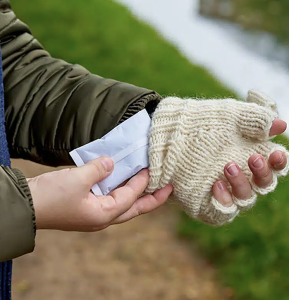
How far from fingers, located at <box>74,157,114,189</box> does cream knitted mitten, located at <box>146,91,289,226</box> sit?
116 mm

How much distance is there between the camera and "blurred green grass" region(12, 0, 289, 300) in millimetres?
2043

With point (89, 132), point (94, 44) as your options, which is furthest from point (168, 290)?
point (94, 44)

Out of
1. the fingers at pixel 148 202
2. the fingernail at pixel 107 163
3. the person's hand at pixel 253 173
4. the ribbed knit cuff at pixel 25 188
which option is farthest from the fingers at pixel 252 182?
the ribbed knit cuff at pixel 25 188

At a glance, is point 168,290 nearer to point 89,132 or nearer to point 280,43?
point 89,132

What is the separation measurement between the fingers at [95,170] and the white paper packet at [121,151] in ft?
0.16

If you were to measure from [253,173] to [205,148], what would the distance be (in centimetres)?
12

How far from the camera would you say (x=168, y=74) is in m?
3.09

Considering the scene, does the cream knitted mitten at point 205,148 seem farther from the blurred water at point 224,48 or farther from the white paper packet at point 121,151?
the blurred water at point 224,48

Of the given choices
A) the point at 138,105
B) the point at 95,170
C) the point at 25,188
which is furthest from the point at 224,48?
the point at 25,188

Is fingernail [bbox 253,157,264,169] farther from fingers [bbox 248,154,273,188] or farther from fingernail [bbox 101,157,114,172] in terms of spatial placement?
fingernail [bbox 101,157,114,172]

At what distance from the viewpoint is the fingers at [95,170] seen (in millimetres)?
997

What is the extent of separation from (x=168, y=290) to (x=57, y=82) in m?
1.23

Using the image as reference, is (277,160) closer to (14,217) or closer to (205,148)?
Answer: (205,148)

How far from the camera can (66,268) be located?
2.22 metres
